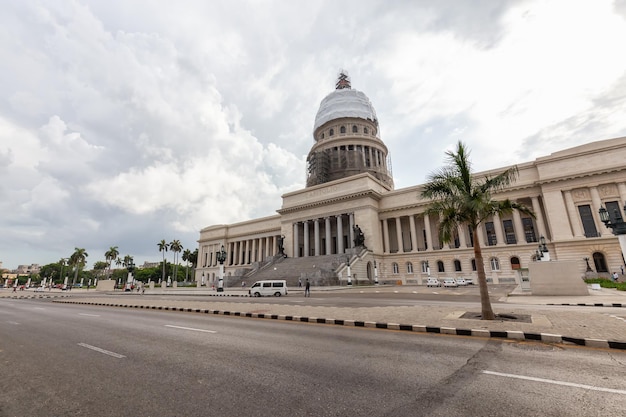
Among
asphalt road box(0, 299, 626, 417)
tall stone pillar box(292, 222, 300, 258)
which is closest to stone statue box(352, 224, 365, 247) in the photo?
tall stone pillar box(292, 222, 300, 258)

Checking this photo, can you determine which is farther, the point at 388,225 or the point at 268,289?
the point at 388,225

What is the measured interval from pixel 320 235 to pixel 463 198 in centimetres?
4959

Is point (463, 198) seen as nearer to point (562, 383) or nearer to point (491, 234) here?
point (562, 383)

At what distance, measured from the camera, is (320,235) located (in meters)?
61.1

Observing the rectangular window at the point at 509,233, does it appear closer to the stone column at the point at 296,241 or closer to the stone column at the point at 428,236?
the stone column at the point at 428,236

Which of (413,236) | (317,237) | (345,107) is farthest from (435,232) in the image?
(345,107)

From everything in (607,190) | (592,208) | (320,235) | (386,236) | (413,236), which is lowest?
(413,236)

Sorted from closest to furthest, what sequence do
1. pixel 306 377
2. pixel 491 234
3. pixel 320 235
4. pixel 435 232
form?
1. pixel 306 377
2. pixel 491 234
3. pixel 435 232
4. pixel 320 235

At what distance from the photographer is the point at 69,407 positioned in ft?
12.8

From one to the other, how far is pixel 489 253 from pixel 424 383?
46428 mm

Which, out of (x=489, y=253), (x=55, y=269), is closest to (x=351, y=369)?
(x=489, y=253)

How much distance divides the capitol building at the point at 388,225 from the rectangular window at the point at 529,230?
12cm

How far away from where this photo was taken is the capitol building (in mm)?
37938

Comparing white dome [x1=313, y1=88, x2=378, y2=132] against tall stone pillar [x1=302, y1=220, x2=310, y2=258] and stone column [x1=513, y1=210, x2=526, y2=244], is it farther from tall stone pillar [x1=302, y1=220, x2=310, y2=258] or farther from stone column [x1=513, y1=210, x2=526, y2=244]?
stone column [x1=513, y1=210, x2=526, y2=244]
